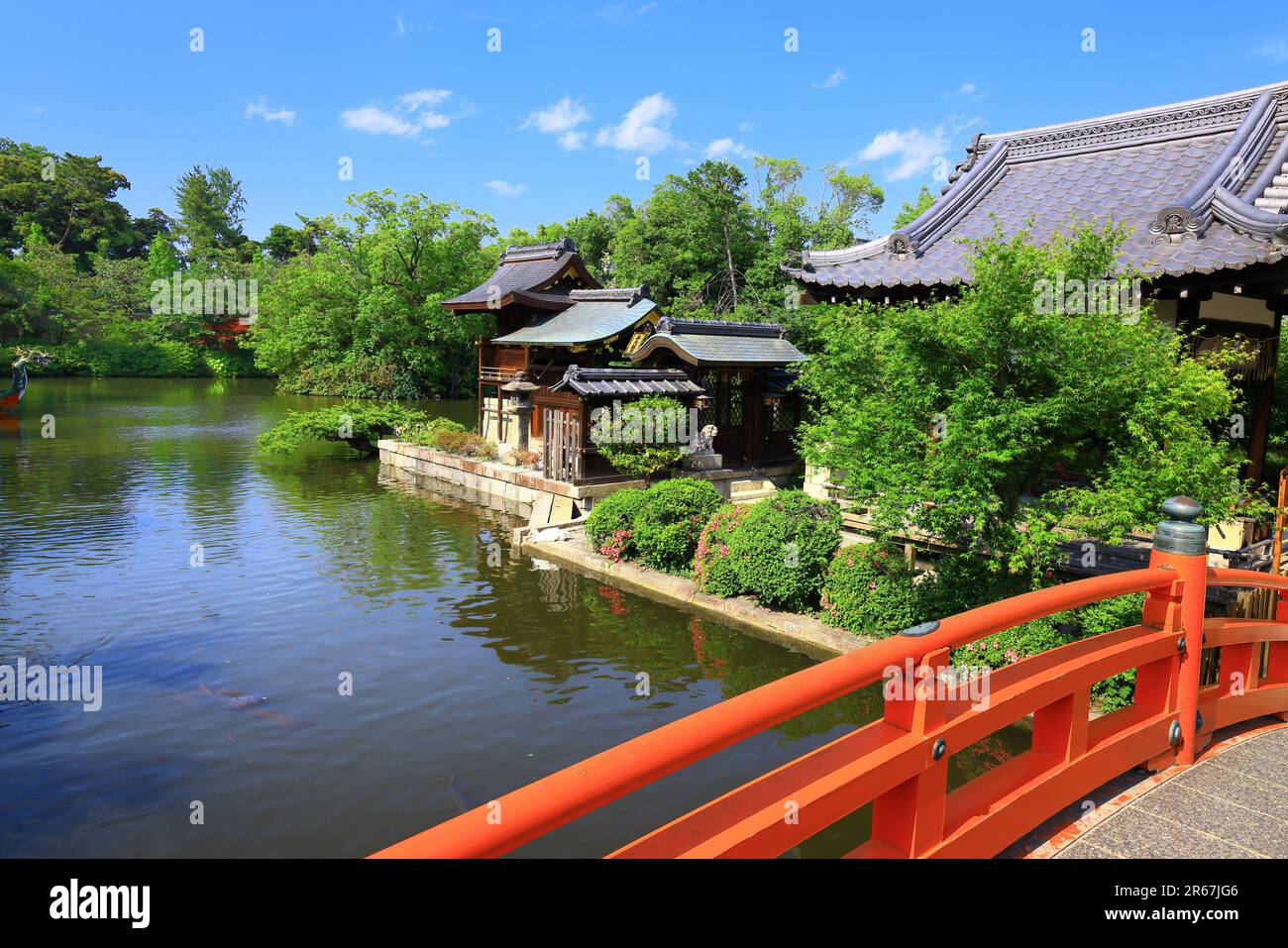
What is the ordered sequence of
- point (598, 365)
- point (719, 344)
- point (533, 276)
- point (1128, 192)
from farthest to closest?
point (533, 276)
point (598, 365)
point (719, 344)
point (1128, 192)

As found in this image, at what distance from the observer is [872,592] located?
31.8ft

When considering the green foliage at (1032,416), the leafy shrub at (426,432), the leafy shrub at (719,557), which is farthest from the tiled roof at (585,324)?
the green foliage at (1032,416)

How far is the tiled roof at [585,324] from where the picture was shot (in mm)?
21781

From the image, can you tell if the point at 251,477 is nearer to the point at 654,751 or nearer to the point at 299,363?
the point at 654,751

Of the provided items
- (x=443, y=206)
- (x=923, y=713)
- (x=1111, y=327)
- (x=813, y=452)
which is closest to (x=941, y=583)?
(x=813, y=452)

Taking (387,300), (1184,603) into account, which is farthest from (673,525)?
(387,300)

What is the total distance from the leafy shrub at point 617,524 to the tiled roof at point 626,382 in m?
3.52

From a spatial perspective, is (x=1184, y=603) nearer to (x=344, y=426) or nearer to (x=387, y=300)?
(x=344, y=426)

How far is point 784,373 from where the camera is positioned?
2039cm

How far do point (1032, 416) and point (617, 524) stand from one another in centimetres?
712

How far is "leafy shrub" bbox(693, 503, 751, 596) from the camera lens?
11.0 m

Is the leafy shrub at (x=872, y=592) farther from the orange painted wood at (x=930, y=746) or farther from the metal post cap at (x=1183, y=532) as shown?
the metal post cap at (x=1183, y=532)

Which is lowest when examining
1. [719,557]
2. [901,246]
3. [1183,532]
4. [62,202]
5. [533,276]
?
[719,557]

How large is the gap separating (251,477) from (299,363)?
1108 inches
